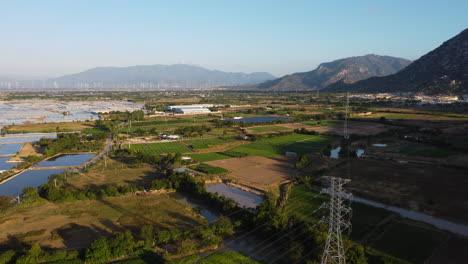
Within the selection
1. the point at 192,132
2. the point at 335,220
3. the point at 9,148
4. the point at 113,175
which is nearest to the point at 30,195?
the point at 113,175

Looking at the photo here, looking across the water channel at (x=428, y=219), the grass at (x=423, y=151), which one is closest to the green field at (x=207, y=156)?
the water channel at (x=428, y=219)

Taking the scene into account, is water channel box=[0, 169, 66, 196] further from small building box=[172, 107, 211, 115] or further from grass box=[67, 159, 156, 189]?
small building box=[172, 107, 211, 115]

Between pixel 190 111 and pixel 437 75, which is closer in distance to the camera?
pixel 190 111

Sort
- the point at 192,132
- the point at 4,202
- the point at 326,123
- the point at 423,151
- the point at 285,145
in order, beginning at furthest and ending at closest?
the point at 326,123
the point at 192,132
the point at 285,145
the point at 423,151
the point at 4,202

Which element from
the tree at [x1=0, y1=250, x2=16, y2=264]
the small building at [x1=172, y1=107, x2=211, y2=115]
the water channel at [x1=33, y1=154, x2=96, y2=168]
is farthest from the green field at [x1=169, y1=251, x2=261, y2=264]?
the small building at [x1=172, y1=107, x2=211, y2=115]

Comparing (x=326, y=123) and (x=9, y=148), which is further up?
(x=326, y=123)

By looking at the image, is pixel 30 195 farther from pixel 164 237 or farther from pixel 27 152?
pixel 27 152
